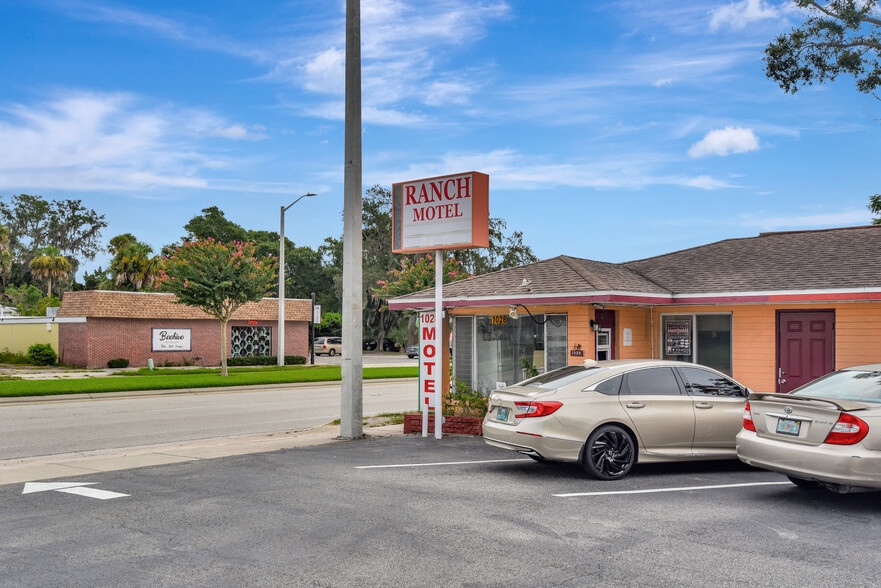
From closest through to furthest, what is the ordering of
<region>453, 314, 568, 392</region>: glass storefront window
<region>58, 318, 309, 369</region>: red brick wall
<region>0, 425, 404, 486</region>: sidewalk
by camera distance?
<region>0, 425, 404, 486</region>: sidewalk
<region>453, 314, 568, 392</region>: glass storefront window
<region>58, 318, 309, 369</region>: red brick wall

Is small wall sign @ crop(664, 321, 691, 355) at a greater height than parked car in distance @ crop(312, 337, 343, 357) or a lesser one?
greater

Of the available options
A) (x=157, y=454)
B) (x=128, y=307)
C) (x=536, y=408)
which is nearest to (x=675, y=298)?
(x=536, y=408)

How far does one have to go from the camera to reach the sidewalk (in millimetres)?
10930

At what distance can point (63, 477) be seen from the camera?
10.4m

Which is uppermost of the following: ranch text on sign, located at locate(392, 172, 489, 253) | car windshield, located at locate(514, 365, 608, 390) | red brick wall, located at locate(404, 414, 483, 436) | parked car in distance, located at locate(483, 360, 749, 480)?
ranch text on sign, located at locate(392, 172, 489, 253)

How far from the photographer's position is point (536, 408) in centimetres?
947

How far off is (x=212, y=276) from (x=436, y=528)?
2884 centimetres

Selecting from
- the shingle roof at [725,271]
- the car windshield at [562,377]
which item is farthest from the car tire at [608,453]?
the shingle roof at [725,271]

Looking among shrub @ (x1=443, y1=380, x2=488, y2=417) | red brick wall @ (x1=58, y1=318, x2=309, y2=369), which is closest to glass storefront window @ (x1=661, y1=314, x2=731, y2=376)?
shrub @ (x1=443, y1=380, x2=488, y2=417)

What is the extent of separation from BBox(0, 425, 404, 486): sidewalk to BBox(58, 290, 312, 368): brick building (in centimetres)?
Result: 2658

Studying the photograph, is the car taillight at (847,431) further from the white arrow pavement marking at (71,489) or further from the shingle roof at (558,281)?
the white arrow pavement marking at (71,489)

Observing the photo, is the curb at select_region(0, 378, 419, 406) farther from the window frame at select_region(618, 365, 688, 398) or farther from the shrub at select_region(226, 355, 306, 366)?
the window frame at select_region(618, 365, 688, 398)

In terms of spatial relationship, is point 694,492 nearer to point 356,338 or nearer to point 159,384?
point 356,338

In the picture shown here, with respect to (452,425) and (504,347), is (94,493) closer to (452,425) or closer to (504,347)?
(452,425)
